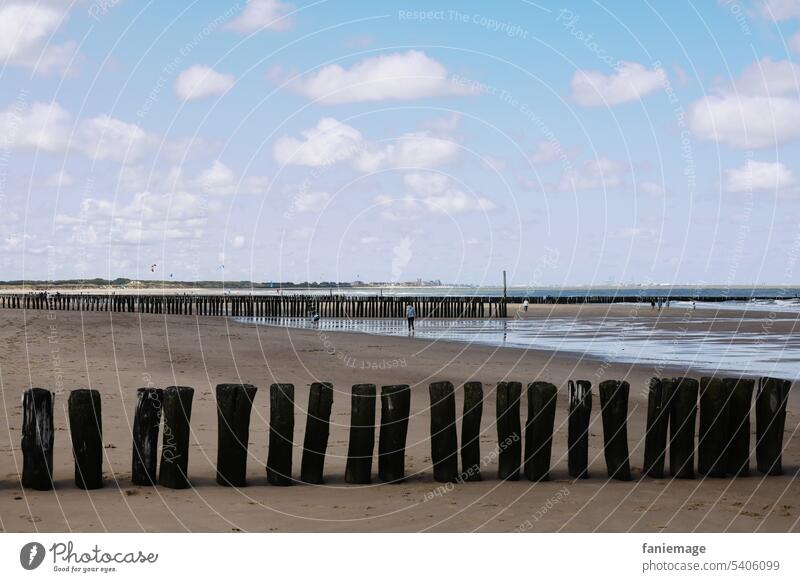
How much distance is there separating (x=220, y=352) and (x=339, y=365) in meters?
4.28

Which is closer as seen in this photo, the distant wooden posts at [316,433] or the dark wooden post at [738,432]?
the distant wooden posts at [316,433]

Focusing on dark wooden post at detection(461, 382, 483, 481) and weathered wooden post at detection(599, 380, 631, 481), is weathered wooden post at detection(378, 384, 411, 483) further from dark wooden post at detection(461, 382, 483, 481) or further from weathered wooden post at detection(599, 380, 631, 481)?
weathered wooden post at detection(599, 380, 631, 481)

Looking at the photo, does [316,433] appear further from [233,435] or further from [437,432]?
[437,432]

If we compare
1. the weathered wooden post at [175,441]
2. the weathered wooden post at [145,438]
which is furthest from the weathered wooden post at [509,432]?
the weathered wooden post at [145,438]

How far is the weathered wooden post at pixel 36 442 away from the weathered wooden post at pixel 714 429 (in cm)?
717

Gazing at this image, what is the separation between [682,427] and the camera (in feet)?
31.9

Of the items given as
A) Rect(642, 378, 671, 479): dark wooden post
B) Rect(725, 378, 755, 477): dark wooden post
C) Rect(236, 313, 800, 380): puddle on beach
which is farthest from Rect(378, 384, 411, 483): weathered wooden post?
Rect(236, 313, 800, 380): puddle on beach

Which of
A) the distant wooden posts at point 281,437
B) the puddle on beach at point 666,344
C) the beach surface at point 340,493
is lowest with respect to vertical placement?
the puddle on beach at point 666,344

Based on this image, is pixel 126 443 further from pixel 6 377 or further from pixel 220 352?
pixel 220 352

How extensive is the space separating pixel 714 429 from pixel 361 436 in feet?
13.5

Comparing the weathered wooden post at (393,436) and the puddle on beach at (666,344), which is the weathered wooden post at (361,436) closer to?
the weathered wooden post at (393,436)

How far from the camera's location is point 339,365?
920 inches

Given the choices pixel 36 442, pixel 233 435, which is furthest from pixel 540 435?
pixel 36 442

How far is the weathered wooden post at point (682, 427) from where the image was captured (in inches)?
384
